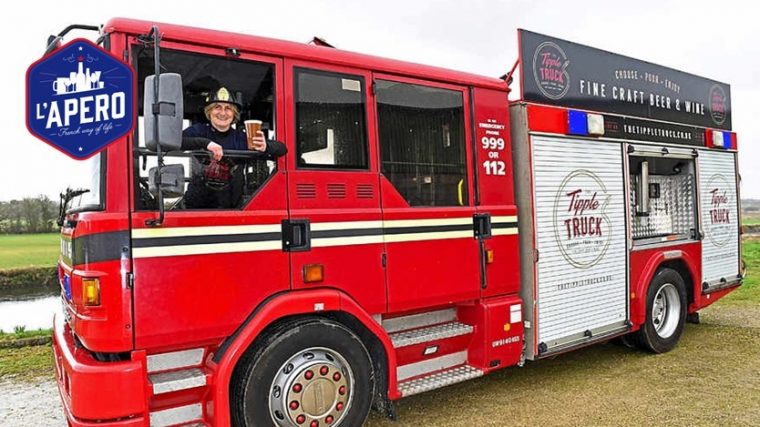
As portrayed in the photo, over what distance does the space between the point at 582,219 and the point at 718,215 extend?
298 centimetres

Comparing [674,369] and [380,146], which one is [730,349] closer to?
[674,369]

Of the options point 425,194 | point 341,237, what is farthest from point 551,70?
point 341,237

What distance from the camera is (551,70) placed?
512 centimetres

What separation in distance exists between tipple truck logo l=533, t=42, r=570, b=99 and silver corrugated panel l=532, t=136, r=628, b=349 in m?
0.49

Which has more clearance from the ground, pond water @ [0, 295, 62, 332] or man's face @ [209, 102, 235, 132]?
man's face @ [209, 102, 235, 132]

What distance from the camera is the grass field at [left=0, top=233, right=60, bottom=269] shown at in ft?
83.1

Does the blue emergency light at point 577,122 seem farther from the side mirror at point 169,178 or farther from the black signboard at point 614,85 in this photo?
the side mirror at point 169,178

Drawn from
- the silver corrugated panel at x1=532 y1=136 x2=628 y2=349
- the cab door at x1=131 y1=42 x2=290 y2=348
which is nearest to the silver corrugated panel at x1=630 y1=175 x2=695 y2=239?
the silver corrugated panel at x1=532 y1=136 x2=628 y2=349

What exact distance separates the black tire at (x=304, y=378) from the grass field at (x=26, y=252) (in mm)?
23773

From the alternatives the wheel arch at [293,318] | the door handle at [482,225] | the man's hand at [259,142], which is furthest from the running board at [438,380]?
the man's hand at [259,142]

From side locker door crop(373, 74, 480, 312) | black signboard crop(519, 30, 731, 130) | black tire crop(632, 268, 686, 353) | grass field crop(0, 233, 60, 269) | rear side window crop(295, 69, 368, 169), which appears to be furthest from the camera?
grass field crop(0, 233, 60, 269)

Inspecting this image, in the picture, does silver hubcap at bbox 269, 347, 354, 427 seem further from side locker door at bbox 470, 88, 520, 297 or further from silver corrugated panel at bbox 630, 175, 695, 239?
silver corrugated panel at bbox 630, 175, 695, 239

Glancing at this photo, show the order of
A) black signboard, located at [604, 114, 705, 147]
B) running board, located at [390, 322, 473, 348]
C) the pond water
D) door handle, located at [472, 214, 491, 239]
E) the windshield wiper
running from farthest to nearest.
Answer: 1. the pond water
2. black signboard, located at [604, 114, 705, 147]
3. door handle, located at [472, 214, 491, 239]
4. running board, located at [390, 322, 473, 348]
5. the windshield wiper

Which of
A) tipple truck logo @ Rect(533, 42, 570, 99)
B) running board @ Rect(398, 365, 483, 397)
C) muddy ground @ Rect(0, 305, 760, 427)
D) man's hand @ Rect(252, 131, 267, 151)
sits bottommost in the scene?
muddy ground @ Rect(0, 305, 760, 427)
